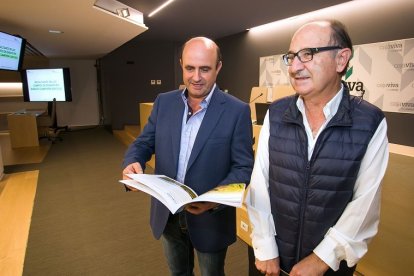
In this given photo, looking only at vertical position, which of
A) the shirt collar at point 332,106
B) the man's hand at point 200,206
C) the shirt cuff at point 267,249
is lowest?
the shirt cuff at point 267,249

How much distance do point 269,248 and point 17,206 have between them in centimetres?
322

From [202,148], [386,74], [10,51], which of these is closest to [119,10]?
[10,51]

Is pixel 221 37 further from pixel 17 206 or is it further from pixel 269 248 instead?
pixel 269 248

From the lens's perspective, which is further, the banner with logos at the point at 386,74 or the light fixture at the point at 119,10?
the banner with logos at the point at 386,74

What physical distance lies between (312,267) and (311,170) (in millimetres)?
320

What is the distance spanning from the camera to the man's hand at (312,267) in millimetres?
928

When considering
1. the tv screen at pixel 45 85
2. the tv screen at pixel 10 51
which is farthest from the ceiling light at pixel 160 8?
the tv screen at pixel 45 85

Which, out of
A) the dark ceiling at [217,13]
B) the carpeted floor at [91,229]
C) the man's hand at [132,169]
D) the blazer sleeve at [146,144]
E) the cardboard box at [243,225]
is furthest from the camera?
the dark ceiling at [217,13]

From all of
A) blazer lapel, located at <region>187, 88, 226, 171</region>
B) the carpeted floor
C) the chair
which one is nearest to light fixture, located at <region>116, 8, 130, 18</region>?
the carpeted floor

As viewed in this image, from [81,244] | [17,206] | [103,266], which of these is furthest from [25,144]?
[103,266]

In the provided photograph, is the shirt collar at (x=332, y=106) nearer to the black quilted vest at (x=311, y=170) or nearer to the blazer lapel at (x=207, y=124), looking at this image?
the black quilted vest at (x=311, y=170)

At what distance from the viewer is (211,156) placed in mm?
1218

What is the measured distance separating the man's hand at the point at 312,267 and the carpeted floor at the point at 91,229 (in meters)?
1.20

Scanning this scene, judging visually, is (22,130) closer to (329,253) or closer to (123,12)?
(123,12)
